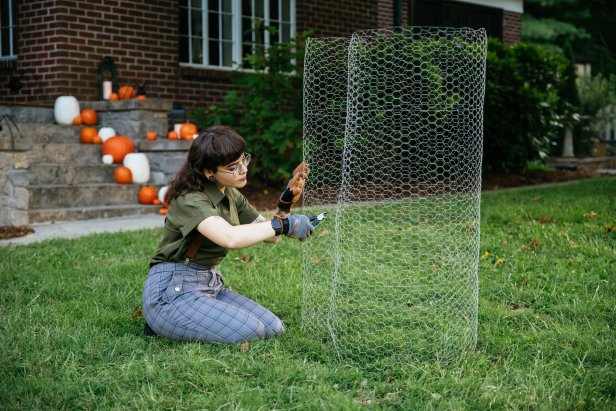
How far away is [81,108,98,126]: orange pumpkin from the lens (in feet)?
28.9

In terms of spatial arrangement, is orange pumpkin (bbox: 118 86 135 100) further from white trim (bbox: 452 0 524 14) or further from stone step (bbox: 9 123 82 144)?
white trim (bbox: 452 0 524 14)

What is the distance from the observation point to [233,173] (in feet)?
11.4

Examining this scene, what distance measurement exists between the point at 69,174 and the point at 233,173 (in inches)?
200

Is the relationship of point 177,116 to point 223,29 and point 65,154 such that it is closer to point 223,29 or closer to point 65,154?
point 65,154

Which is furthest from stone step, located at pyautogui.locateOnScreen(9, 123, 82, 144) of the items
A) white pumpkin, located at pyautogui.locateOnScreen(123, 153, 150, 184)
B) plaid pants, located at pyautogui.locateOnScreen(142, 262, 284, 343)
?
plaid pants, located at pyautogui.locateOnScreen(142, 262, 284, 343)

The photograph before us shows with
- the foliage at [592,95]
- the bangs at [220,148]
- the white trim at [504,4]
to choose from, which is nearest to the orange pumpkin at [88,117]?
the bangs at [220,148]

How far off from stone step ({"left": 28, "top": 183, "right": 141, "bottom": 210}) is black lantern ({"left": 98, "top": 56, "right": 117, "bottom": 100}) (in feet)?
5.18

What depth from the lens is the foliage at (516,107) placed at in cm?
1059

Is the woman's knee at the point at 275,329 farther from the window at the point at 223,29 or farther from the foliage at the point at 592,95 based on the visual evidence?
the foliage at the point at 592,95

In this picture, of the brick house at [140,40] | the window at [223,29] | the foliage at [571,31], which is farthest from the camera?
the foliage at [571,31]

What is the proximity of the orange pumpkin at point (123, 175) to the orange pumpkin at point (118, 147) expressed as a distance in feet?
0.79

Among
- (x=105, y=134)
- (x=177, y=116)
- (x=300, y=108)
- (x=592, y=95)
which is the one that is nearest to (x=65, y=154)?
(x=105, y=134)

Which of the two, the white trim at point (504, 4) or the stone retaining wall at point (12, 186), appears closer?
the stone retaining wall at point (12, 186)

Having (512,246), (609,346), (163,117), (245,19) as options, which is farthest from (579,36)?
(609,346)
